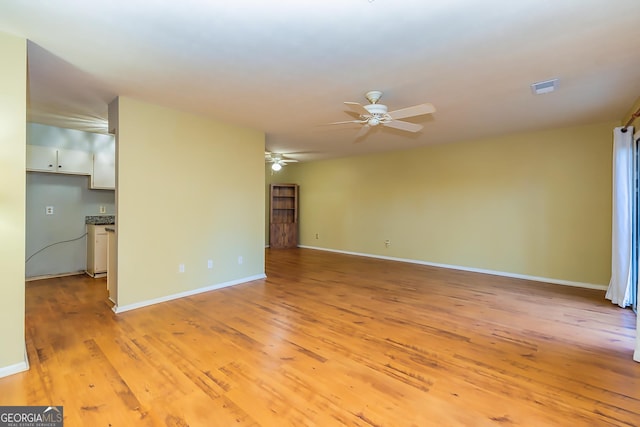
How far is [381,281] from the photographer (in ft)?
16.4

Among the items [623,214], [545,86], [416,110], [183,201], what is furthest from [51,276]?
[623,214]

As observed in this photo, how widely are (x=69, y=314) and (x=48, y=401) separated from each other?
1842 mm

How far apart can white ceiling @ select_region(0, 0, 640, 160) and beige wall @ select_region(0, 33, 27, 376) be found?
258 mm

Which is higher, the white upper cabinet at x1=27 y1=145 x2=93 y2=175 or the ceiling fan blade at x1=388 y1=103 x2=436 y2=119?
the ceiling fan blade at x1=388 y1=103 x2=436 y2=119

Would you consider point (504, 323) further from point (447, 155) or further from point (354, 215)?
point (354, 215)

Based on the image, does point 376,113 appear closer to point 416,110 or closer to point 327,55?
point 416,110

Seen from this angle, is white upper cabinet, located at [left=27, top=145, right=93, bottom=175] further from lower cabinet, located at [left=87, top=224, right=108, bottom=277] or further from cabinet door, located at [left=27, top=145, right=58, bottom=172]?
lower cabinet, located at [left=87, top=224, right=108, bottom=277]

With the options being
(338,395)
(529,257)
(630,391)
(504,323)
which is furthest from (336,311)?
(529,257)

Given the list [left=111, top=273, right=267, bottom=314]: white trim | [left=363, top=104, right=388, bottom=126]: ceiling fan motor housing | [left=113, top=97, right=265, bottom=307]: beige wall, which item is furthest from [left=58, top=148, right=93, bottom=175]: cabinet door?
[left=363, top=104, right=388, bottom=126]: ceiling fan motor housing

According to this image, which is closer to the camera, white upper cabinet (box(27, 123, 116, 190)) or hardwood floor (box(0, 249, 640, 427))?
hardwood floor (box(0, 249, 640, 427))

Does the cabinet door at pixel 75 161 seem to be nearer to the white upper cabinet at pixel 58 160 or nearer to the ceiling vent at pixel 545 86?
the white upper cabinet at pixel 58 160

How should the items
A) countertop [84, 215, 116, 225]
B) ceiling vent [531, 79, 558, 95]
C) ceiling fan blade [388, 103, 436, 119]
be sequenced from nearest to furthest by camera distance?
ceiling fan blade [388, 103, 436, 119], ceiling vent [531, 79, 558, 95], countertop [84, 215, 116, 225]

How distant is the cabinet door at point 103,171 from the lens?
514 centimetres

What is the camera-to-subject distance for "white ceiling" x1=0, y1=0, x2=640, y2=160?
1899 mm
